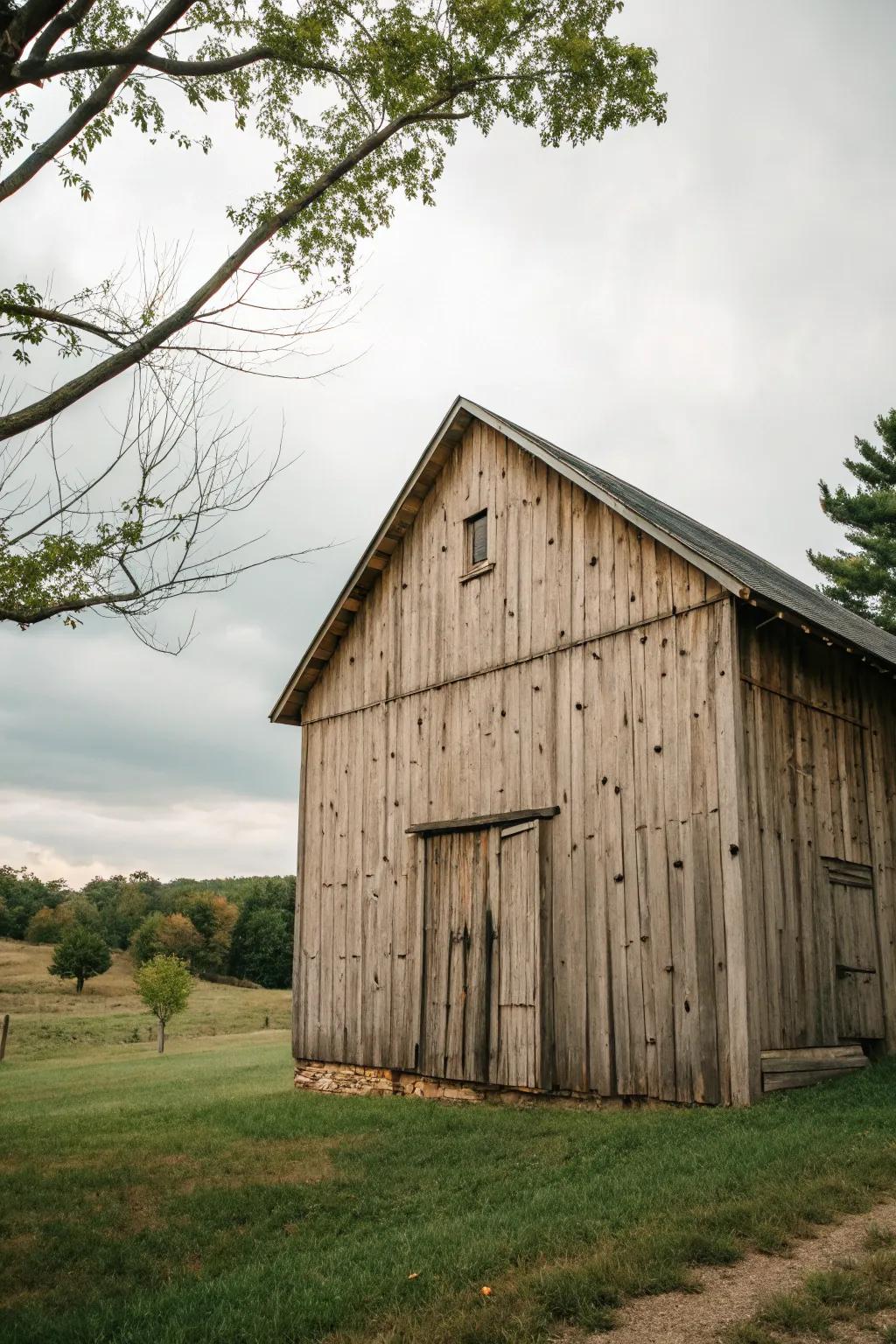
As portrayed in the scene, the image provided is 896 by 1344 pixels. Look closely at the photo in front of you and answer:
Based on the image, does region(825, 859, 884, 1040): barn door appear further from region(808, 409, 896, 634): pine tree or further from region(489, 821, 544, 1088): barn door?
region(808, 409, 896, 634): pine tree

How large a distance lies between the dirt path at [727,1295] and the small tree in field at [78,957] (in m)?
60.8

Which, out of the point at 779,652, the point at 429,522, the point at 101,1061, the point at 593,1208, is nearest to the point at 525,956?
the point at 779,652

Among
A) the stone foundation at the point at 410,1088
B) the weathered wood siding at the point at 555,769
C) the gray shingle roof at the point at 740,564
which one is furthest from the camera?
the stone foundation at the point at 410,1088

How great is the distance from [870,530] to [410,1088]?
26.6m

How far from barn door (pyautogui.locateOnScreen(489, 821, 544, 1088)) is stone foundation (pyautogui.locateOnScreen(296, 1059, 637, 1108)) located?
0.23 meters

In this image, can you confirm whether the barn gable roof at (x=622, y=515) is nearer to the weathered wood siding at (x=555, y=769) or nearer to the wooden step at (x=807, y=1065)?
the weathered wood siding at (x=555, y=769)

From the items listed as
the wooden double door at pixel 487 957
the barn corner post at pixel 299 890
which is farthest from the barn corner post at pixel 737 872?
the barn corner post at pixel 299 890

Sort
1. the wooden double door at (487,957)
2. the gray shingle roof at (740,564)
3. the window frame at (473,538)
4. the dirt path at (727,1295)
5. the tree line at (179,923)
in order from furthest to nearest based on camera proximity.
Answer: the tree line at (179,923), the window frame at (473,538), the wooden double door at (487,957), the gray shingle roof at (740,564), the dirt path at (727,1295)

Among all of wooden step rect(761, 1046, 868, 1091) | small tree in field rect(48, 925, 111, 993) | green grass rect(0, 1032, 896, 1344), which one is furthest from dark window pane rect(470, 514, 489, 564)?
small tree in field rect(48, 925, 111, 993)

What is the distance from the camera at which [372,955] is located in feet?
47.5

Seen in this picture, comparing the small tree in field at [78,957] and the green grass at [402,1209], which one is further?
the small tree in field at [78,957]

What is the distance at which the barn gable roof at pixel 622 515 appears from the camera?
10719mm

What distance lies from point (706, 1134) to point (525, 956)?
145 inches

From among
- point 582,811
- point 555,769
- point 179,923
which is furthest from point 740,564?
point 179,923
